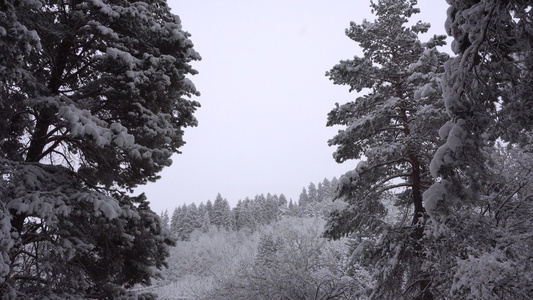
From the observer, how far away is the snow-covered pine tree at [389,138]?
8.00m

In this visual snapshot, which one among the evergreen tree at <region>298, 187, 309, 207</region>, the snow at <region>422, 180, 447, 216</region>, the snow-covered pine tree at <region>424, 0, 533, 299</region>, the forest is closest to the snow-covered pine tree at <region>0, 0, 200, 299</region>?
the forest

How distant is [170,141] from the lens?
5.93 meters

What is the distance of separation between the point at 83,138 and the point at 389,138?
26.5 feet

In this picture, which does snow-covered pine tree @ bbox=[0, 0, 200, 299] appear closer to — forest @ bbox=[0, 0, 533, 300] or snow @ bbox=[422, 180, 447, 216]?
forest @ bbox=[0, 0, 533, 300]

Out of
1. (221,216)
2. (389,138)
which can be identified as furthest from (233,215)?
(389,138)

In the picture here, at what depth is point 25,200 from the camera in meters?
4.23

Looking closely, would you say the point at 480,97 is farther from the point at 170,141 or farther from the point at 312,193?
the point at 312,193

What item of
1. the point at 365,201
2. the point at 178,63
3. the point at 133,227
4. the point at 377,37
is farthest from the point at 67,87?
the point at 377,37

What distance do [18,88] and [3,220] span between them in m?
2.61

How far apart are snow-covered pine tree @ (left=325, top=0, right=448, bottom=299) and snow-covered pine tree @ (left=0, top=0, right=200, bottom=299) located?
4.83 meters

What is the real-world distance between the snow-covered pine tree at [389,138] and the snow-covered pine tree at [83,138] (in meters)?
4.83

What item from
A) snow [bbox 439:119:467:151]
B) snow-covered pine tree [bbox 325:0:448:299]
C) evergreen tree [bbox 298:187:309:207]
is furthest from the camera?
evergreen tree [bbox 298:187:309:207]

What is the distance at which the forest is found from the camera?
3.84 metres

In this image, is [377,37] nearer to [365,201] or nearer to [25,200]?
[365,201]
